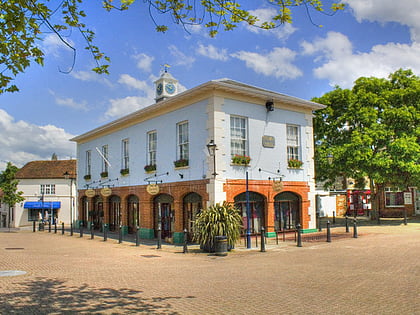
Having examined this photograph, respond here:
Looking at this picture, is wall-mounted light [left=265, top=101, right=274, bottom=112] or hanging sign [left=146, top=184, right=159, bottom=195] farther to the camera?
hanging sign [left=146, top=184, right=159, bottom=195]

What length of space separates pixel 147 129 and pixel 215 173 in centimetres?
707

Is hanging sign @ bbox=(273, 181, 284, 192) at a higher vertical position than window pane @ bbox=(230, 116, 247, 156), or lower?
lower

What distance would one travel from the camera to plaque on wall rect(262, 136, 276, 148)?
64.9 ft

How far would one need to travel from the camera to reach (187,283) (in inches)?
373

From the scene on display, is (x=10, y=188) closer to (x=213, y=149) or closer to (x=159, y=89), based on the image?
(x=159, y=89)

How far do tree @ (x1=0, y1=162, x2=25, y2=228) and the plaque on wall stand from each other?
30.9 metres

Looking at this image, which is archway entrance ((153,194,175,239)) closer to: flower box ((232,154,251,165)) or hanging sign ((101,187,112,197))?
flower box ((232,154,251,165))

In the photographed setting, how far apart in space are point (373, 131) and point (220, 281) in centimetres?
1801

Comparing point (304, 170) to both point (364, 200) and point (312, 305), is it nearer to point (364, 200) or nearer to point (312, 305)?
point (312, 305)

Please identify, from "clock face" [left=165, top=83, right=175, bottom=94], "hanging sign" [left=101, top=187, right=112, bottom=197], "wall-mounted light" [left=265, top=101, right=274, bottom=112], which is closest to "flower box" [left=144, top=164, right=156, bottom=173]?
"hanging sign" [left=101, top=187, right=112, bottom=197]

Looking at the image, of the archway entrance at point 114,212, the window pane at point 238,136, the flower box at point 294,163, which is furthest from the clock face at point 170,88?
the flower box at point 294,163

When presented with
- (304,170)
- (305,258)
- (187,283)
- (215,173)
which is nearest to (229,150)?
(215,173)

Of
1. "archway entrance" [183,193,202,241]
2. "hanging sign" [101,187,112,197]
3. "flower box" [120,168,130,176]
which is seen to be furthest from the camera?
"hanging sign" [101,187,112,197]

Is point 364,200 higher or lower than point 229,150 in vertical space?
lower
